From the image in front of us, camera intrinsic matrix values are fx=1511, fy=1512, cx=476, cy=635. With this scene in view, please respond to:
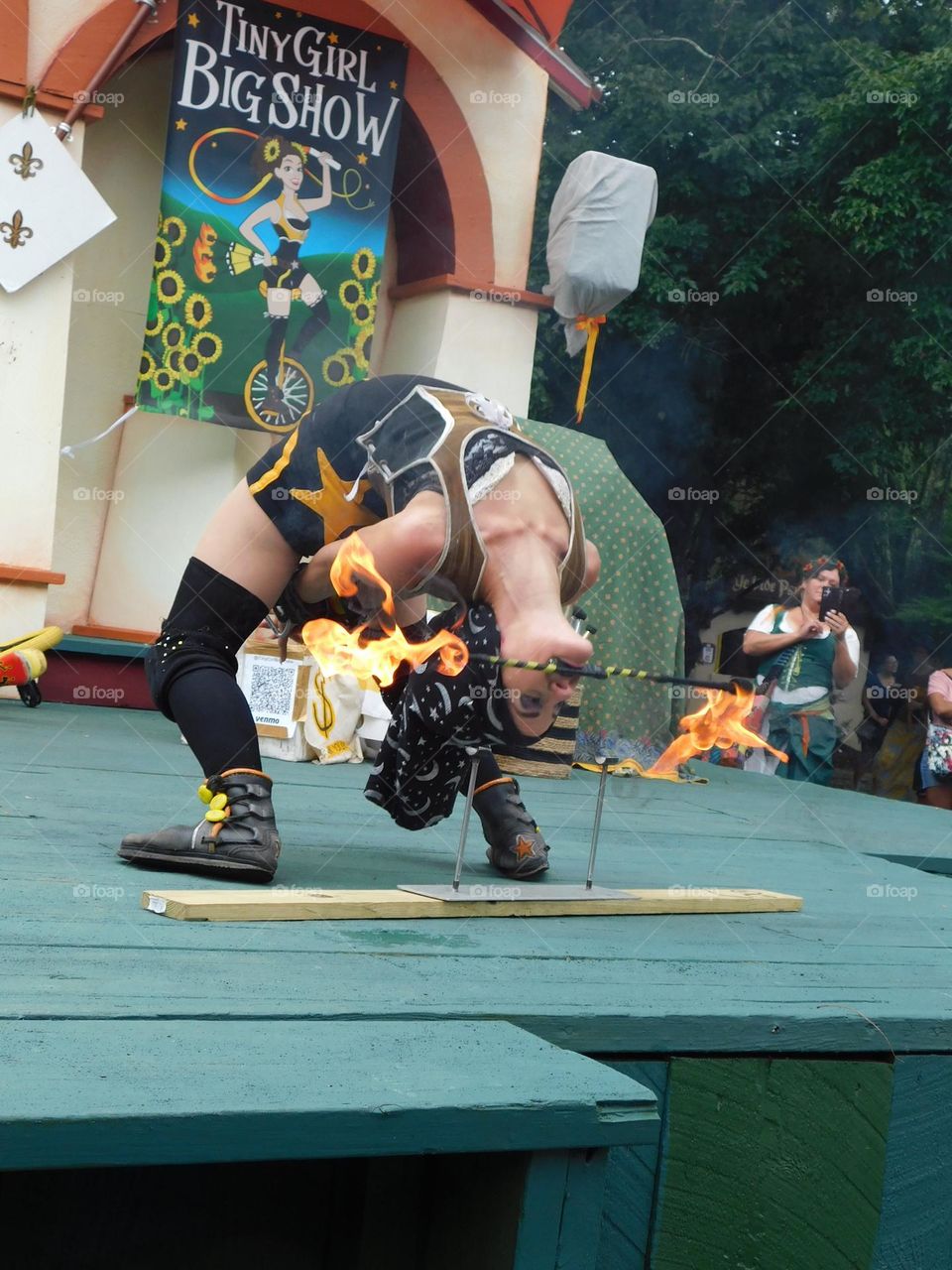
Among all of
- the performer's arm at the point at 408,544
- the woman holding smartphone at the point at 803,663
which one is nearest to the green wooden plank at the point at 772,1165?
the performer's arm at the point at 408,544

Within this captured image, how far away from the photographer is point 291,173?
6.76m

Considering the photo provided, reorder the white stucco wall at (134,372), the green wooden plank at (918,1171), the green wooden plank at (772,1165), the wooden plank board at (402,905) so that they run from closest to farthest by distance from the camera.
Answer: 1. the green wooden plank at (772,1165)
2. the green wooden plank at (918,1171)
3. the wooden plank board at (402,905)
4. the white stucco wall at (134,372)

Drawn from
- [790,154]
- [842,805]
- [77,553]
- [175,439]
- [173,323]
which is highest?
[790,154]

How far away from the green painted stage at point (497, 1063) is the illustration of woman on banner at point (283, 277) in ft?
11.6

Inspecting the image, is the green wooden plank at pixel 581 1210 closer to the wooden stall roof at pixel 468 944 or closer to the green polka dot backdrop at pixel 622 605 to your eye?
the wooden stall roof at pixel 468 944

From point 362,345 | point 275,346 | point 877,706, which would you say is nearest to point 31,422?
point 275,346

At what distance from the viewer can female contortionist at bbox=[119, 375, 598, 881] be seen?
2793 millimetres

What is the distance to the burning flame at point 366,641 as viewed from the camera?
2756 millimetres

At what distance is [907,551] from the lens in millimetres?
13953

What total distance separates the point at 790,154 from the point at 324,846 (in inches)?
468

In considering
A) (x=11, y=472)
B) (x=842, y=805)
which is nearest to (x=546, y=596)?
(x=842, y=805)

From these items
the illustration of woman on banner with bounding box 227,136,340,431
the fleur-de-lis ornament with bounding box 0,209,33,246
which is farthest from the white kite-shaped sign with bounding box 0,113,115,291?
the illustration of woman on banner with bounding box 227,136,340,431

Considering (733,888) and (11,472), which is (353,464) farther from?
(11,472)

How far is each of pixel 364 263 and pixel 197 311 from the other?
2.80 ft
